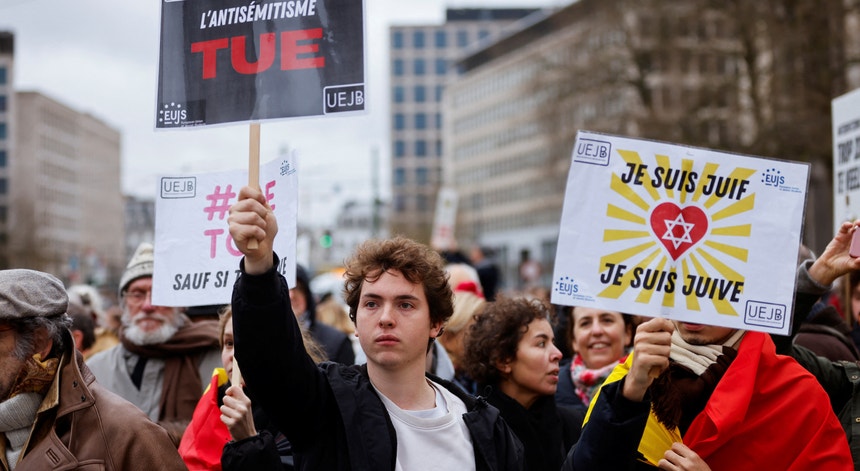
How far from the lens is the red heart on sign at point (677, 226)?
418 centimetres

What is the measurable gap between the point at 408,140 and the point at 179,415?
5203 inches

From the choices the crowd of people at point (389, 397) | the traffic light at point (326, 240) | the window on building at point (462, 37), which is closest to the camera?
the crowd of people at point (389, 397)

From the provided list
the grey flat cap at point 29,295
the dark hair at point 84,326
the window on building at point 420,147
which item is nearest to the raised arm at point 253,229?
the grey flat cap at point 29,295

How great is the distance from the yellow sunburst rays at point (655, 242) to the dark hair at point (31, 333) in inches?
76.4

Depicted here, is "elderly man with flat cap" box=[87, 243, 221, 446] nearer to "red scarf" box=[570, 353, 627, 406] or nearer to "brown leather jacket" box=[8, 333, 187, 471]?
"red scarf" box=[570, 353, 627, 406]

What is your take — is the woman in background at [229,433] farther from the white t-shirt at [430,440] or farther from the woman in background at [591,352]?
the woman in background at [591,352]

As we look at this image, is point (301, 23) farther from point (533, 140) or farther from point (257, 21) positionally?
point (533, 140)

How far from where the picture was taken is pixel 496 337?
5.57m

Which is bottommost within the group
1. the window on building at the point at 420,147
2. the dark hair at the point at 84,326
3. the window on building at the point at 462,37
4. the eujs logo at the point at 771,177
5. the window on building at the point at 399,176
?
the dark hair at the point at 84,326

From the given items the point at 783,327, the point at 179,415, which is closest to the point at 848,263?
the point at 783,327

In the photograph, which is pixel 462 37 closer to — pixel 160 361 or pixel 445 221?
pixel 445 221

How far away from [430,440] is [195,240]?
1938 millimetres

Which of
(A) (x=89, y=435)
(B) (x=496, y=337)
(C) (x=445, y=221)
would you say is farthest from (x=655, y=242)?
(C) (x=445, y=221)

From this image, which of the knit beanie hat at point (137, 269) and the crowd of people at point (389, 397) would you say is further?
the knit beanie hat at point (137, 269)
